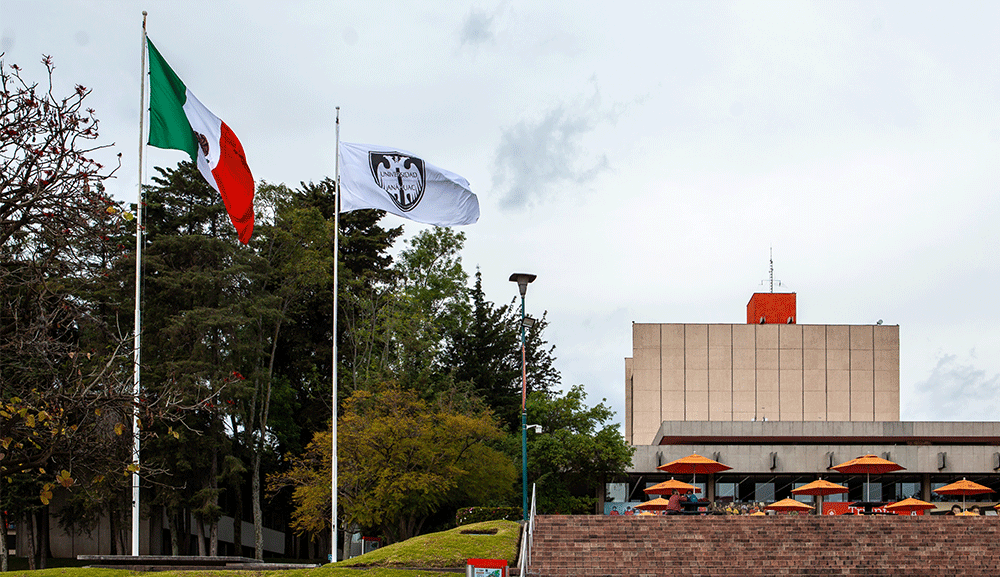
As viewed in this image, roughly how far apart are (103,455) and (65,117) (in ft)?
11.1

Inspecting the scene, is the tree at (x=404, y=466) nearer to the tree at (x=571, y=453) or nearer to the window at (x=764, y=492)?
the tree at (x=571, y=453)

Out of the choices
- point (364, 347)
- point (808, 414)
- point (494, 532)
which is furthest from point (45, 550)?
point (808, 414)

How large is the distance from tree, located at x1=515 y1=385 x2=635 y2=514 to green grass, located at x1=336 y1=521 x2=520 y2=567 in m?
13.8

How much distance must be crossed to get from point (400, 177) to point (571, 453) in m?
17.5

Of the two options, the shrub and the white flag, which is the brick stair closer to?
the shrub

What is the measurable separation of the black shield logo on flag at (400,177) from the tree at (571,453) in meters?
16.8

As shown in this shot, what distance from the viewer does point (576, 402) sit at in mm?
44562

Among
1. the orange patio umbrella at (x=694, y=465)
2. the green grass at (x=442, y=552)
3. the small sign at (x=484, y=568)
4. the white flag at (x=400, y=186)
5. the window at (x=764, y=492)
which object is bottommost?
the window at (x=764, y=492)

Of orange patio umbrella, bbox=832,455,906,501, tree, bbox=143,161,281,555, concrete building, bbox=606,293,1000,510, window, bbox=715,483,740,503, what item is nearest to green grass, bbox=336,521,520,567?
orange patio umbrella, bbox=832,455,906,501

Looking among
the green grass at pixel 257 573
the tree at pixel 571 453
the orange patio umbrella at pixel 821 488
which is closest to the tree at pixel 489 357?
the tree at pixel 571 453

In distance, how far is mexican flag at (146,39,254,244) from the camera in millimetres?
22203

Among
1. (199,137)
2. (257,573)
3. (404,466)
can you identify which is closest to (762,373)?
(404,466)

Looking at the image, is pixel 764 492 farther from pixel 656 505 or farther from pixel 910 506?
pixel 656 505

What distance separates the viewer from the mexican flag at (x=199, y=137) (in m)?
22.2
